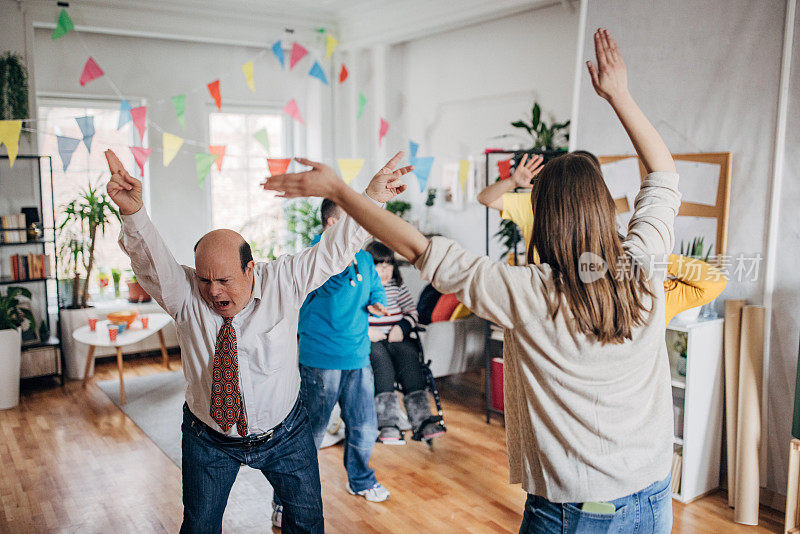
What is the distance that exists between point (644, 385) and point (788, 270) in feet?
7.62

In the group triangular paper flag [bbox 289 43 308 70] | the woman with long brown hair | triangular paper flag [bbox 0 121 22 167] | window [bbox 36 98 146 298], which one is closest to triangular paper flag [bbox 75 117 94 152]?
triangular paper flag [bbox 0 121 22 167]

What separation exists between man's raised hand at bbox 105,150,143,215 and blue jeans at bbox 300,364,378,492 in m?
1.62

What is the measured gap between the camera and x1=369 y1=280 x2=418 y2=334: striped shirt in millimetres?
4359

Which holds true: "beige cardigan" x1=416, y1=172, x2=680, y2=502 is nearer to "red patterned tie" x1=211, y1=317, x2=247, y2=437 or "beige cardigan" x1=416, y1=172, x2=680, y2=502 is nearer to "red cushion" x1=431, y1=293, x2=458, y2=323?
"red patterned tie" x1=211, y1=317, x2=247, y2=437

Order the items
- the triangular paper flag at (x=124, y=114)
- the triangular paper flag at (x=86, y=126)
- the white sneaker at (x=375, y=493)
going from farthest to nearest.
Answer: the triangular paper flag at (x=124, y=114) < the triangular paper flag at (x=86, y=126) < the white sneaker at (x=375, y=493)

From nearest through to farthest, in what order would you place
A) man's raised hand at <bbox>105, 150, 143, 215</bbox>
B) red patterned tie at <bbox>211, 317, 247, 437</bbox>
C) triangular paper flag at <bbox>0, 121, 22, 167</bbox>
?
1. man's raised hand at <bbox>105, 150, 143, 215</bbox>
2. red patterned tie at <bbox>211, 317, 247, 437</bbox>
3. triangular paper flag at <bbox>0, 121, 22, 167</bbox>

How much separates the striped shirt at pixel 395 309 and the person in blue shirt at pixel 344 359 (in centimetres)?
86

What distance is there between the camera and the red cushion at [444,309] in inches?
201

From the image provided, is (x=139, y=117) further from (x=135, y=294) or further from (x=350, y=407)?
(x=350, y=407)

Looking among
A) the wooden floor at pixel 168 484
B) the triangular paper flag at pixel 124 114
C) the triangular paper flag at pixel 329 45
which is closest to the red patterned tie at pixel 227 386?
the wooden floor at pixel 168 484

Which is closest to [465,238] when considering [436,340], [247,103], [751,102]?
[436,340]

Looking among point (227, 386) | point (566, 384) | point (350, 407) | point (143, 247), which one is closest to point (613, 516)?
point (566, 384)

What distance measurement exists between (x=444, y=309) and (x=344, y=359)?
1889mm

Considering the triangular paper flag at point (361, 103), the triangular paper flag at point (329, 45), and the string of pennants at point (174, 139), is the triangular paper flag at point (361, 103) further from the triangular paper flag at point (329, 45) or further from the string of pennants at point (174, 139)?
the triangular paper flag at point (329, 45)
